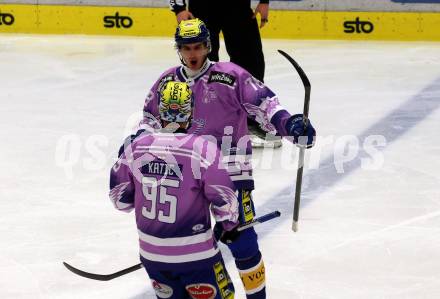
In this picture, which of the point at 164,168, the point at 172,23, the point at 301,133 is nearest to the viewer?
the point at 164,168

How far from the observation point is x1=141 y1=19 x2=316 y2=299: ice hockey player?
429cm

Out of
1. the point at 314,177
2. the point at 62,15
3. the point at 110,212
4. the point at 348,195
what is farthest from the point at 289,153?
the point at 62,15

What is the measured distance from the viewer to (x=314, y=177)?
662cm

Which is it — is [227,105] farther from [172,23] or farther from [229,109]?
[172,23]

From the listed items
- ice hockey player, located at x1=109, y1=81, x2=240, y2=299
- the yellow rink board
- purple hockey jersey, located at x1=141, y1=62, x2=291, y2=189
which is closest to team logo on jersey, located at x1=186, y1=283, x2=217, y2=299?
ice hockey player, located at x1=109, y1=81, x2=240, y2=299

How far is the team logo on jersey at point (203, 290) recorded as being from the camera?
3.52 m

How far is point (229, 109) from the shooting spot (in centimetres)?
438

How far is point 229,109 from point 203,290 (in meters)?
1.09

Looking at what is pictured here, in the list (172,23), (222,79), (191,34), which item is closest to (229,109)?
(222,79)

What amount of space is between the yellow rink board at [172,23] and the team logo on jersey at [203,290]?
838 cm

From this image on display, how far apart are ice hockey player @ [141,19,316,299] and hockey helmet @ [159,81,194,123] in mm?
747

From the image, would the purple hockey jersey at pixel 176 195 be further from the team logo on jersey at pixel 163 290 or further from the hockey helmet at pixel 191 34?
the hockey helmet at pixel 191 34

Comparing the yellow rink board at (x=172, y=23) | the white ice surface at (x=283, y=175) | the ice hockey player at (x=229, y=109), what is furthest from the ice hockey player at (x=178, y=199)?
the yellow rink board at (x=172, y=23)

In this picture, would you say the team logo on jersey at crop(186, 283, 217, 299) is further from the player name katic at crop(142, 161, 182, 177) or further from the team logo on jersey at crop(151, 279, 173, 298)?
the player name katic at crop(142, 161, 182, 177)
